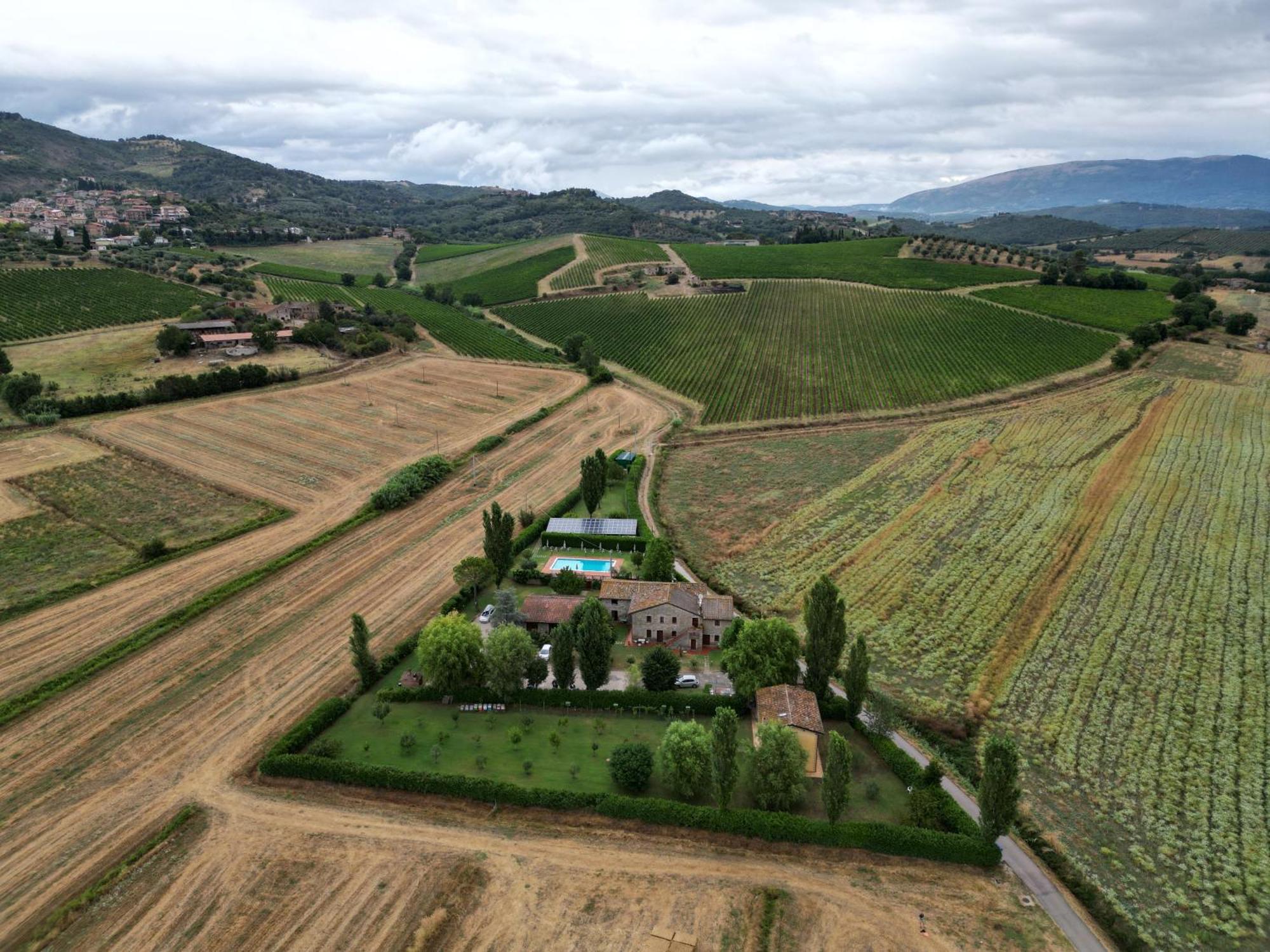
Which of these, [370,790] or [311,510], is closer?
[370,790]

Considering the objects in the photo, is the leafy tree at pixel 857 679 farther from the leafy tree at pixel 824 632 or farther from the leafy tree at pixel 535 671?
the leafy tree at pixel 535 671

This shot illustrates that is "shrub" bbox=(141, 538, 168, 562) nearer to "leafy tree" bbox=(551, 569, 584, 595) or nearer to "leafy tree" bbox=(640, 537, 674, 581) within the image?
"leafy tree" bbox=(551, 569, 584, 595)

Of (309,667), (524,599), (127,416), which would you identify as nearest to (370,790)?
(309,667)

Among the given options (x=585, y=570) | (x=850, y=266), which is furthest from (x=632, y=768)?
(x=850, y=266)

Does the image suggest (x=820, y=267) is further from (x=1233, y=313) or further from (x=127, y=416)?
(x=127, y=416)

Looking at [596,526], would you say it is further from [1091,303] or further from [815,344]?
[1091,303]

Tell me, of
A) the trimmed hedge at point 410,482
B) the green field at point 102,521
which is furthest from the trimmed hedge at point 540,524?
the green field at point 102,521
